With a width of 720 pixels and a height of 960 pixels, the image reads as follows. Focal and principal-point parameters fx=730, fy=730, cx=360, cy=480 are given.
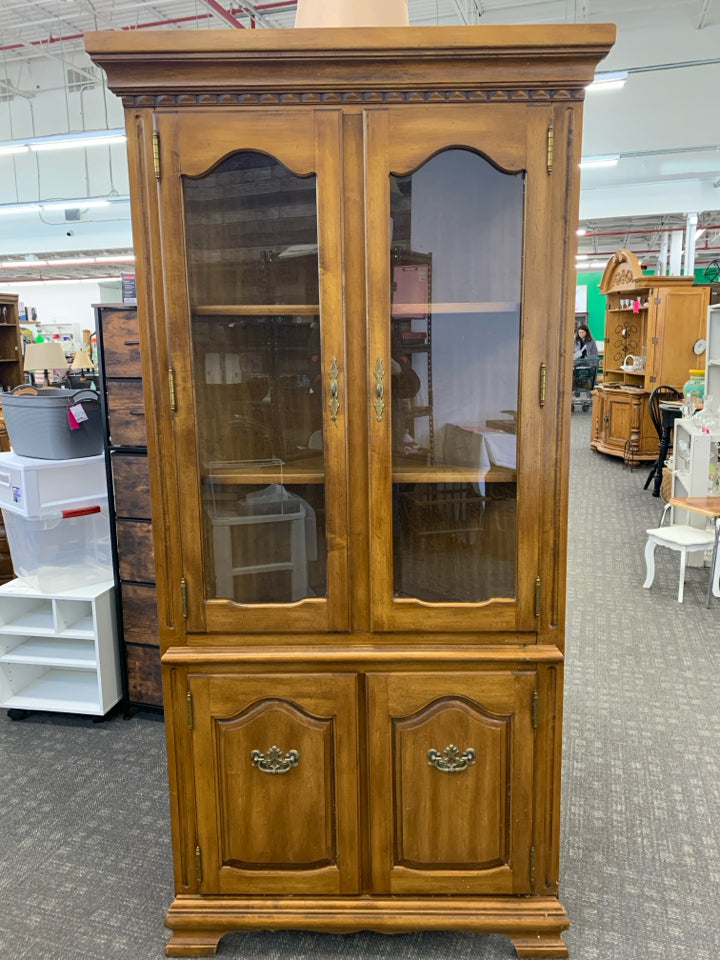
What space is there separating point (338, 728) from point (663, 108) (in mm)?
9310

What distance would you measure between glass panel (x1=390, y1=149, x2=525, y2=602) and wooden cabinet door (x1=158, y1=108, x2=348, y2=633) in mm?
153

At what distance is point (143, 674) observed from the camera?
9.66ft

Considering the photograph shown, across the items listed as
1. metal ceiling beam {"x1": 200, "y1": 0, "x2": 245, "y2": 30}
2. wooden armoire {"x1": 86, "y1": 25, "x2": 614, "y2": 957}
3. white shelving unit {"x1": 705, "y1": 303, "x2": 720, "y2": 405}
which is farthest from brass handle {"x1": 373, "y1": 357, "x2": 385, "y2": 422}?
metal ceiling beam {"x1": 200, "y1": 0, "x2": 245, "y2": 30}

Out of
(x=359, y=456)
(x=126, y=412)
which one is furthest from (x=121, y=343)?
(x=359, y=456)

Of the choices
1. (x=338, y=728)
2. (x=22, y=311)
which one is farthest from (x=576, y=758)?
(x=22, y=311)

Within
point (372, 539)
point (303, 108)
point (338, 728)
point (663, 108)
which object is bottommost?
point (338, 728)

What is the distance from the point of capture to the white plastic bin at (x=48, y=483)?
2.82 metres

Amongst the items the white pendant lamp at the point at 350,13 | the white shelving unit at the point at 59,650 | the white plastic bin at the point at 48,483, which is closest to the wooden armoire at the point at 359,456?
the white pendant lamp at the point at 350,13

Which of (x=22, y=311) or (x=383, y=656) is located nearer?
(x=383, y=656)

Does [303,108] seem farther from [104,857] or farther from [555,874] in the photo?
[104,857]

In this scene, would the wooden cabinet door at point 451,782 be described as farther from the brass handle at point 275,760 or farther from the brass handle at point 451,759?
the brass handle at point 275,760

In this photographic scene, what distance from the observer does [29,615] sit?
3111mm

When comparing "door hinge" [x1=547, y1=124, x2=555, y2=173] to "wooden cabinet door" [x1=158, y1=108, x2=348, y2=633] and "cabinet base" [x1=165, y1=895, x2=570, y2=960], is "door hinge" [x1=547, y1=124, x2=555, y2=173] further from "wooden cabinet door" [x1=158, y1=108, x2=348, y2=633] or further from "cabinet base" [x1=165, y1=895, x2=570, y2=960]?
"cabinet base" [x1=165, y1=895, x2=570, y2=960]

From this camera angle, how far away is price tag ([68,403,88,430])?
Answer: 2857 millimetres
